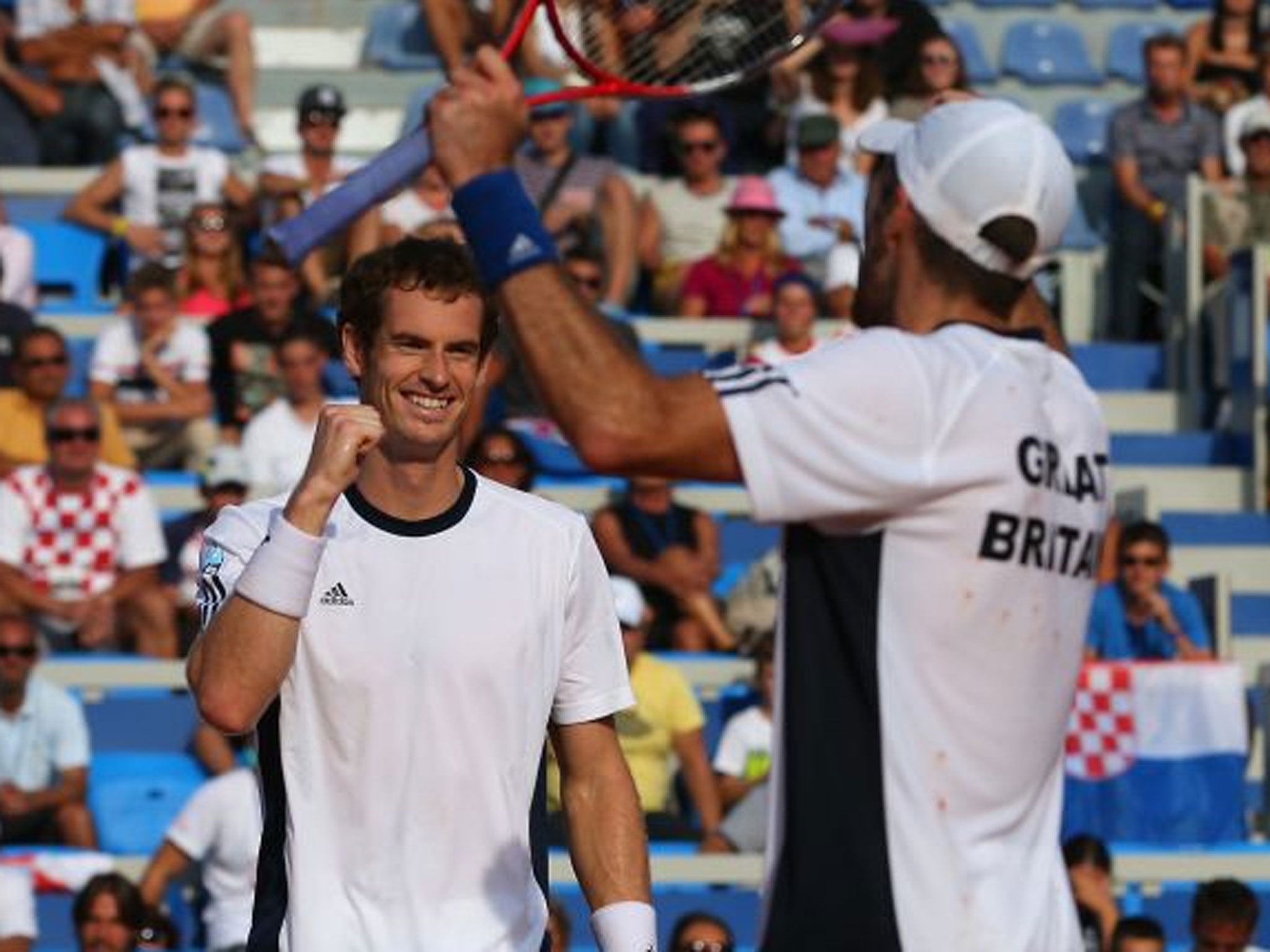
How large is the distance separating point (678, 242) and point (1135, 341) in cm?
228

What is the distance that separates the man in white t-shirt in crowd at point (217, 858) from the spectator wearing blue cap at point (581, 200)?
14.0 ft

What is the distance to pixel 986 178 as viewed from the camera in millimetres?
4172

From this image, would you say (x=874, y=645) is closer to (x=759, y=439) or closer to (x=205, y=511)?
(x=759, y=439)

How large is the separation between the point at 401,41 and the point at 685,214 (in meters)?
2.78

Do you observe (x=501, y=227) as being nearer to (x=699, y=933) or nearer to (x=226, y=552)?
(x=226, y=552)

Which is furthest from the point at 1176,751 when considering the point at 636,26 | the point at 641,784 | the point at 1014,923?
the point at 1014,923

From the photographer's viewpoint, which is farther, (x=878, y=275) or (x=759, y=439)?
(x=878, y=275)

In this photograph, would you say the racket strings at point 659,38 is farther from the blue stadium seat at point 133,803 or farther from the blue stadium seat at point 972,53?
the blue stadium seat at point 972,53

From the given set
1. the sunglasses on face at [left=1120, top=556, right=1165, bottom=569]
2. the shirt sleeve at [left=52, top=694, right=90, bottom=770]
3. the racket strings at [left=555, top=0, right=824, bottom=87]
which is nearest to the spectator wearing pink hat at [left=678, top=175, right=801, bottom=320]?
the sunglasses on face at [left=1120, top=556, right=1165, bottom=569]

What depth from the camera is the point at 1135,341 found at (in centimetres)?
1554

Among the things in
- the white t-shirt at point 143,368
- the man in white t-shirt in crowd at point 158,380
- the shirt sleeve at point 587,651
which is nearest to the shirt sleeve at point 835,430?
the shirt sleeve at point 587,651

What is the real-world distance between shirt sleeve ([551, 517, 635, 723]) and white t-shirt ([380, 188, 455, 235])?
855cm

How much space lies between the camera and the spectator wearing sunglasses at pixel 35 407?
1290 cm

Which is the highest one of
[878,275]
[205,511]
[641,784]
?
[878,275]
